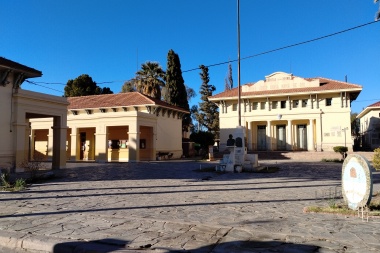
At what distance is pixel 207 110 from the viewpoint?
Answer: 53.3 m

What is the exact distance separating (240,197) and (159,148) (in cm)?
2328

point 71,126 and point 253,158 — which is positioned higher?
point 71,126

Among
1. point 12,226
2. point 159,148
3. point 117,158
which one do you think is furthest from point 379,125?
point 12,226

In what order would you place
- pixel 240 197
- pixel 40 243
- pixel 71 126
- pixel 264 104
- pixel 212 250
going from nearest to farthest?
pixel 212 250 < pixel 40 243 < pixel 240 197 < pixel 71 126 < pixel 264 104

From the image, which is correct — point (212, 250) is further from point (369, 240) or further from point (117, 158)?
point (117, 158)

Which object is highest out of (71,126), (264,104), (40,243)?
(264,104)

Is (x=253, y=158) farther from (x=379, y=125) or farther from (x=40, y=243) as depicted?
(x=379, y=125)

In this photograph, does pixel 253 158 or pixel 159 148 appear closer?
pixel 253 158

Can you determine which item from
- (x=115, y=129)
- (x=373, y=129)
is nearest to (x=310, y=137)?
(x=373, y=129)

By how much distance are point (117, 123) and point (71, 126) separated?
5.70 meters

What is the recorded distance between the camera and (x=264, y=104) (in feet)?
123

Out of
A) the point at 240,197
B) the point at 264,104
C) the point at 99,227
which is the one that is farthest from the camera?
the point at 264,104

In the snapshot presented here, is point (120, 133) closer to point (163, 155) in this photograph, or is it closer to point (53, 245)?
point (163, 155)

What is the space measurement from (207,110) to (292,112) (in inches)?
767
